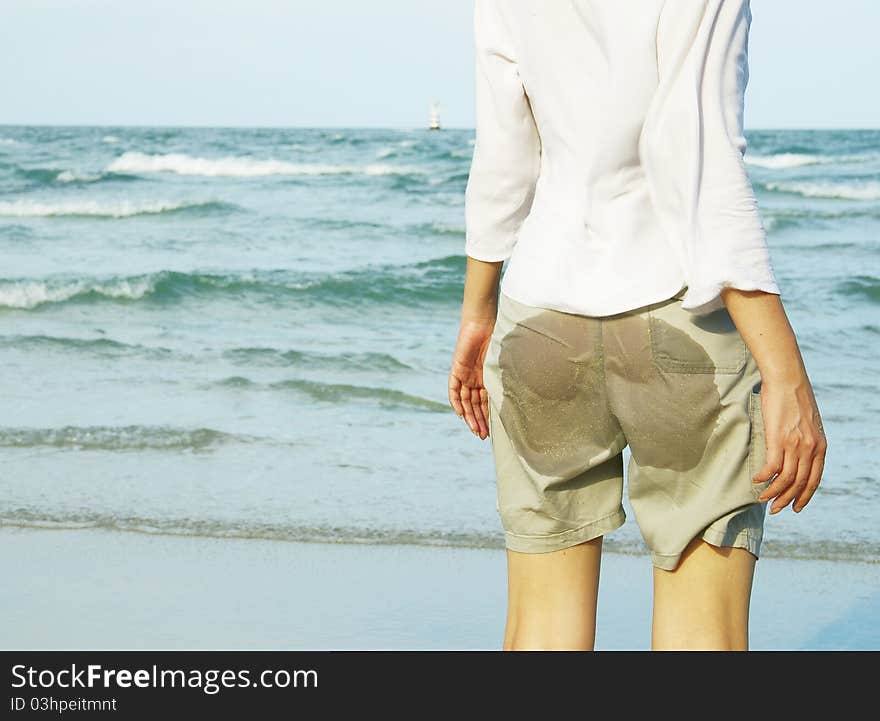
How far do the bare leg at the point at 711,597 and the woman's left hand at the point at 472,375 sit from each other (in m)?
0.41

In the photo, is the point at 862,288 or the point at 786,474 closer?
the point at 786,474

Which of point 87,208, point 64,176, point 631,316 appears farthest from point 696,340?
point 64,176

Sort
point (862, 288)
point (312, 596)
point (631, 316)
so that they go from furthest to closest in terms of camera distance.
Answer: point (862, 288), point (312, 596), point (631, 316)

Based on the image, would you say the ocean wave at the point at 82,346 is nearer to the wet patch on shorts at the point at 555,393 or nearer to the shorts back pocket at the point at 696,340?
the wet patch on shorts at the point at 555,393

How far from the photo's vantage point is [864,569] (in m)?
4.07

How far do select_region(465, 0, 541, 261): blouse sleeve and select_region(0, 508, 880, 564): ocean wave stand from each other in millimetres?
2538

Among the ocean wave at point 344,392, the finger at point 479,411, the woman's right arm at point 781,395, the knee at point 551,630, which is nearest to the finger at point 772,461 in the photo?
the woman's right arm at point 781,395

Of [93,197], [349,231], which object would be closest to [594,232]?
[349,231]

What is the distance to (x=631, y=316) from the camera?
1.58 metres

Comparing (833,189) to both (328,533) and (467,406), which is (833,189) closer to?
(328,533)

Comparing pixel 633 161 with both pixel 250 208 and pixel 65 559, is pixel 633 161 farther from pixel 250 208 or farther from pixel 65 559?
pixel 250 208

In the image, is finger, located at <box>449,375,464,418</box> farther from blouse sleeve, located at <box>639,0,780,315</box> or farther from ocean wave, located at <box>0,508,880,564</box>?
ocean wave, located at <box>0,508,880,564</box>

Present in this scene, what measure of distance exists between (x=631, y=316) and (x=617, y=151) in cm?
22
